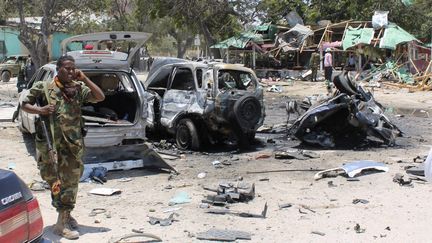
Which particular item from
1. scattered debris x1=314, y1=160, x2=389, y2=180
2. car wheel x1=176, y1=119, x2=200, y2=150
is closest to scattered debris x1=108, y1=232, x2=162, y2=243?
scattered debris x1=314, y1=160, x2=389, y2=180

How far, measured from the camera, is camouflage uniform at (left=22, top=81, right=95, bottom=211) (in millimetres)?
5340

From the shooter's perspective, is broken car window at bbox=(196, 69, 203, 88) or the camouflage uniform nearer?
the camouflage uniform

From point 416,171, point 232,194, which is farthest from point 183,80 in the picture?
point 416,171

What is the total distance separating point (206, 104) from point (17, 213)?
711cm

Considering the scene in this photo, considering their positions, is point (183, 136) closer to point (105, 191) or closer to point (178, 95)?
point (178, 95)

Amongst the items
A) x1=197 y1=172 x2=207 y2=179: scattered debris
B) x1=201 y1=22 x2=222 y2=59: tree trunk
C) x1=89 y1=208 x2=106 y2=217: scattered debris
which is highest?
x1=201 y1=22 x2=222 y2=59: tree trunk

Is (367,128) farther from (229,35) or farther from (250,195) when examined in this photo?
(229,35)

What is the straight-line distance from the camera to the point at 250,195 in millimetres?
6863

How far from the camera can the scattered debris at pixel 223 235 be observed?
543cm

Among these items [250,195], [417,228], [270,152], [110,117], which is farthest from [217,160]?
[417,228]

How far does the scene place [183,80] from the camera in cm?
1075

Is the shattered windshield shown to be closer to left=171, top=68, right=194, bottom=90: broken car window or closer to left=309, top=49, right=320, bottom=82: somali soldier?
left=171, top=68, right=194, bottom=90: broken car window

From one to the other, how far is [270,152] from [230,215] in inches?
157

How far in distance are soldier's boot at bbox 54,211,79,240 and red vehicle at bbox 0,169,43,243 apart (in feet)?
7.29
